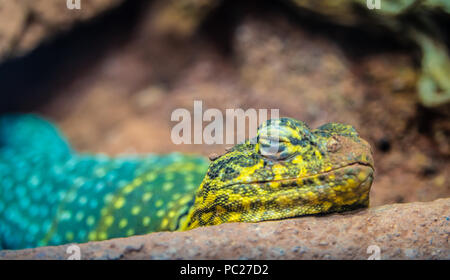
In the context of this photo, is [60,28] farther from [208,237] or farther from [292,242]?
[292,242]

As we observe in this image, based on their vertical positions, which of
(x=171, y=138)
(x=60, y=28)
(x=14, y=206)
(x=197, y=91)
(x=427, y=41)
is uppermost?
(x=60, y=28)

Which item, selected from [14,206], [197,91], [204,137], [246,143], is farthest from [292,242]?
[197,91]

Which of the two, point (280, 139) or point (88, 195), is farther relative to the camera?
point (88, 195)

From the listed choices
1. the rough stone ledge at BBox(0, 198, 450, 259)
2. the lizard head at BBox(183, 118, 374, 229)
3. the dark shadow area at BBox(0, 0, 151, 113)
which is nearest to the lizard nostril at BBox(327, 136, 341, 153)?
the lizard head at BBox(183, 118, 374, 229)

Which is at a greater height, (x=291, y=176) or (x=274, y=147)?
(x=274, y=147)

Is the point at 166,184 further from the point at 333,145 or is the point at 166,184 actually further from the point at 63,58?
the point at 63,58

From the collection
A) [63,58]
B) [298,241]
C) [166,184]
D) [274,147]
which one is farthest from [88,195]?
[63,58]
